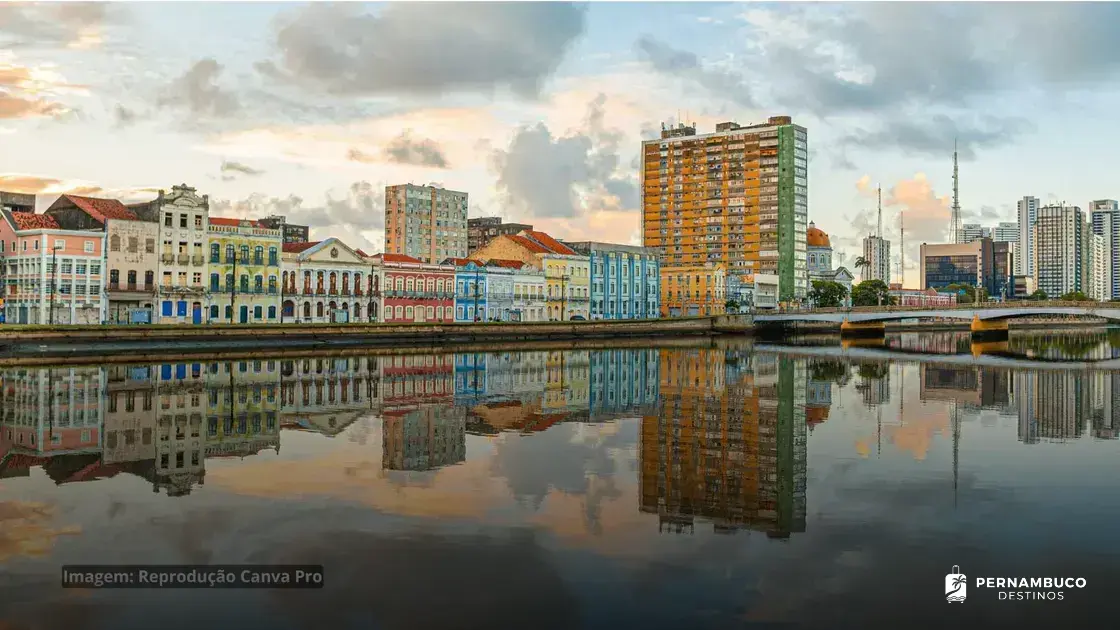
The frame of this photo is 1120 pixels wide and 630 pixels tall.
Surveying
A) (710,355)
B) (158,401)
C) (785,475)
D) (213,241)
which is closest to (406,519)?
(785,475)

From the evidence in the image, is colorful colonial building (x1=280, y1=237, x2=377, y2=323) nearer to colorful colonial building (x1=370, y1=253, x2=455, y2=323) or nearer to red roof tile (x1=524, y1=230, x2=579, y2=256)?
colorful colonial building (x1=370, y1=253, x2=455, y2=323)

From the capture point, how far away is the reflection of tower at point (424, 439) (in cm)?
2628

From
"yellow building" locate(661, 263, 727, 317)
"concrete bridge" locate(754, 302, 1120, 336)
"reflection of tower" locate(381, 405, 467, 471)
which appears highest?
"yellow building" locate(661, 263, 727, 317)

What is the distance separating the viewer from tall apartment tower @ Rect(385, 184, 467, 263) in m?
190

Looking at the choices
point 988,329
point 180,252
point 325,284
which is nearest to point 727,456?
point 180,252

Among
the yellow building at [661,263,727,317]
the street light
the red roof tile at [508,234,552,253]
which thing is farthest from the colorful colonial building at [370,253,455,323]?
the yellow building at [661,263,727,317]

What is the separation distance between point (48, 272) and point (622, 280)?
81930mm

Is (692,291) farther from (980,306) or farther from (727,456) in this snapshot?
(727,456)

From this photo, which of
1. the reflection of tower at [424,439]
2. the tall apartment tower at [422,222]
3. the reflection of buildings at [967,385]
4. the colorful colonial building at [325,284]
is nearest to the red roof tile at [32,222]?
the colorful colonial building at [325,284]

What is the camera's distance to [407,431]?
3241 centimetres

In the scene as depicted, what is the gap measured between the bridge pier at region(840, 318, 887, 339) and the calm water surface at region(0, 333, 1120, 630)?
104775 mm

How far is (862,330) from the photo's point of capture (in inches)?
5969

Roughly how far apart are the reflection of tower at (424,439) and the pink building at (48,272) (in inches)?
2098

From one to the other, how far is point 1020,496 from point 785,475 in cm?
550
